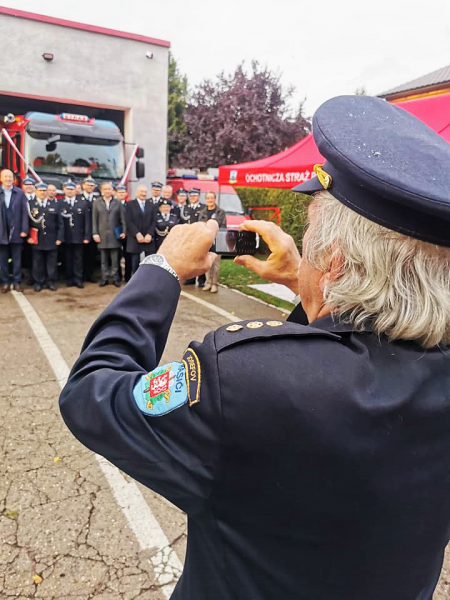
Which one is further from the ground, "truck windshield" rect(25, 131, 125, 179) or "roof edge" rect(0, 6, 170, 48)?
"roof edge" rect(0, 6, 170, 48)

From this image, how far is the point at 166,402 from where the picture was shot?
2.49ft

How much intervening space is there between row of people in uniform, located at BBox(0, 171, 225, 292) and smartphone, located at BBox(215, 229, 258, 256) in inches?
265

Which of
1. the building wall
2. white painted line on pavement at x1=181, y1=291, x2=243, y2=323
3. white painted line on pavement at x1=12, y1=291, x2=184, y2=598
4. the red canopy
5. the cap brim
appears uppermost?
the building wall

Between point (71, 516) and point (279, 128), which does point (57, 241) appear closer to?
point (71, 516)

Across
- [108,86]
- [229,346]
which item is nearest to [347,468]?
[229,346]

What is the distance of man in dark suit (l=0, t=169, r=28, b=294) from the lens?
25.4 ft

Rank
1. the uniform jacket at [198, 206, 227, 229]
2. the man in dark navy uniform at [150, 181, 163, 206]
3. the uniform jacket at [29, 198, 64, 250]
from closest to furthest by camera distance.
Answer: the uniform jacket at [29, 198, 64, 250], the uniform jacket at [198, 206, 227, 229], the man in dark navy uniform at [150, 181, 163, 206]

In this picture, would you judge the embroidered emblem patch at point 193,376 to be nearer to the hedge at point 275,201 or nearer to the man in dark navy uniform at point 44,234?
the hedge at point 275,201

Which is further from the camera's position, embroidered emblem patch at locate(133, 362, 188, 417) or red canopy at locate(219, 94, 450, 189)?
red canopy at locate(219, 94, 450, 189)

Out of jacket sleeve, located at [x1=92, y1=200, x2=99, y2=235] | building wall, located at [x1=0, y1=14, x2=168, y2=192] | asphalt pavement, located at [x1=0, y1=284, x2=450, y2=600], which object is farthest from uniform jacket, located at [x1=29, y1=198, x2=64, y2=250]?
building wall, located at [x1=0, y1=14, x2=168, y2=192]

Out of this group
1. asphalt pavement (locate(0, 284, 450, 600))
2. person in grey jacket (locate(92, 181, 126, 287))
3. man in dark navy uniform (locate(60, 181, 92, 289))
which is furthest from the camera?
person in grey jacket (locate(92, 181, 126, 287))

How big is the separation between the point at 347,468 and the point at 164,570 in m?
1.83

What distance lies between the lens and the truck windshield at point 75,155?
9.28m

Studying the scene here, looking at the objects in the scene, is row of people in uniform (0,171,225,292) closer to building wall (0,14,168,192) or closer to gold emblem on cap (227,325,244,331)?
building wall (0,14,168,192)
